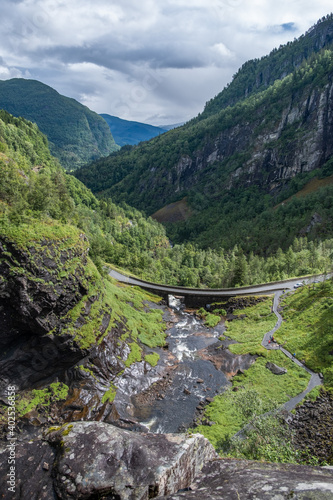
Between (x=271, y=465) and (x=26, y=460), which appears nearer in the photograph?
(x=26, y=460)

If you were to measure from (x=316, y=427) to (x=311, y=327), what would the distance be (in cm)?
2430

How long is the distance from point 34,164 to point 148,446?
122742mm

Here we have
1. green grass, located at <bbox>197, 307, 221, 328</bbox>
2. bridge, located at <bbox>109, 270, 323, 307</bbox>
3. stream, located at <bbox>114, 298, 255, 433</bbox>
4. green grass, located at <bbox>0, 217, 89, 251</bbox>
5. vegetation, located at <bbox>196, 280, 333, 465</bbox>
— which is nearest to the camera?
vegetation, located at <bbox>196, 280, 333, 465</bbox>

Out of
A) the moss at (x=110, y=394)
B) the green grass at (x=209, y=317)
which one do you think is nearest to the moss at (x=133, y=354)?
the moss at (x=110, y=394)

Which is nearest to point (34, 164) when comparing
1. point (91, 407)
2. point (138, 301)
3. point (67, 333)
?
point (138, 301)

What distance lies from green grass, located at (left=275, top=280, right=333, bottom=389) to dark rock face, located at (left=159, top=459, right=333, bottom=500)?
3408 centimetres

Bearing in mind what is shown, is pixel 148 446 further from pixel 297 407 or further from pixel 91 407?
pixel 297 407

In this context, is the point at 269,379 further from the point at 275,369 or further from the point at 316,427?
the point at 316,427

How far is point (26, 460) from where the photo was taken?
36.5 feet

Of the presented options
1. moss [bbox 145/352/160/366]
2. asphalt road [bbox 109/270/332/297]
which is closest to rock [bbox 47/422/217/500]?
moss [bbox 145/352/160/366]

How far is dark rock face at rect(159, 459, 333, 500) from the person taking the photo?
818 cm

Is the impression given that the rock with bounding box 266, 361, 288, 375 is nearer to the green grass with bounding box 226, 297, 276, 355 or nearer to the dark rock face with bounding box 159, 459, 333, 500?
the green grass with bounding box 226, 297, 276, 355

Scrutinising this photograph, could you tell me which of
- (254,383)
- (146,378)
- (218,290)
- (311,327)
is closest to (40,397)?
(146,378)

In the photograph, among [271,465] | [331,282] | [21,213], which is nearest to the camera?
[271,465]
